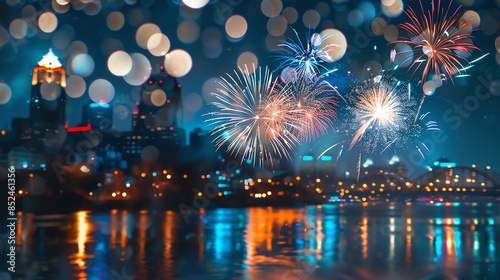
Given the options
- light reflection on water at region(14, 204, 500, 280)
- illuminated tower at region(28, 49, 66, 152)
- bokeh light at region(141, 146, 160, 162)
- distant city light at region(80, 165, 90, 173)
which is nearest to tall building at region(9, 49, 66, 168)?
illuminated tower at region(28, 49, 66, 152)

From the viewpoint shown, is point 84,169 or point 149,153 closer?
point 84,169

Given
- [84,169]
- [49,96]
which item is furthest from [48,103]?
[84,169]

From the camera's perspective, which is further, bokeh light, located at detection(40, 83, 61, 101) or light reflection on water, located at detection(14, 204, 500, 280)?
bokeh light, located at detection(40, 83, 61, 101)

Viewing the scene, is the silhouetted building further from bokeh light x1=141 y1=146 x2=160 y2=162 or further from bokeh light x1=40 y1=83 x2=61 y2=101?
bokeh light x1=141 y1=146 x2=160 y2=162

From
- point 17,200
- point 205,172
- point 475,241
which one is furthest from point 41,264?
point 205,172

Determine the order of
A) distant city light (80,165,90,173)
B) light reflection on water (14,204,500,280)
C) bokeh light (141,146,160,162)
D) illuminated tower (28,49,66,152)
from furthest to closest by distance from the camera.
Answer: illuminated tower (28,49,66,152)
bokeh light (141,146,160,162)
distant city light (80,165,90,173)
light reflection on water (14,204,500,280)

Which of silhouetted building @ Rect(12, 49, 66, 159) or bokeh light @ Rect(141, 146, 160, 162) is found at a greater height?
silhouetted building @ Rect(12, 49, 66, 159)

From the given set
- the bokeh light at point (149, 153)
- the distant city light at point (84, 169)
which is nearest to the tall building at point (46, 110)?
the bokeh light at point (149, 153)

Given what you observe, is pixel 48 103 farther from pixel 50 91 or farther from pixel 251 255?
pixel 251 255

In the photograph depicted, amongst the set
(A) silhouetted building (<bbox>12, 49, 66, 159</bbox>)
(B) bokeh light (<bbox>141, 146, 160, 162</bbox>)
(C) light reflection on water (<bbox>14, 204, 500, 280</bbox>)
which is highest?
(A) silhouetted building (<bbox>12, 49, 66, 159</bbox>)
